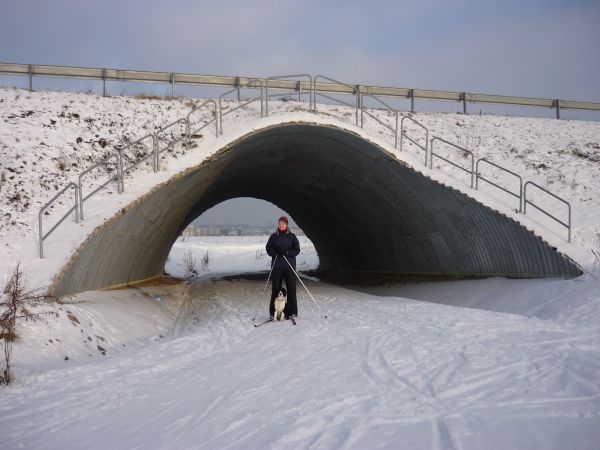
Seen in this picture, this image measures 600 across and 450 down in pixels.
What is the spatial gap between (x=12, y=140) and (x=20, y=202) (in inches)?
104

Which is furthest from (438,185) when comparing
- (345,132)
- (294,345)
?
(294,345)

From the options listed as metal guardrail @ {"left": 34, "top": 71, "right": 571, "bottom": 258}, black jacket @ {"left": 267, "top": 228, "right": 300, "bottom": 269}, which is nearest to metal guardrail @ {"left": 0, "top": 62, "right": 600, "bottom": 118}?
metal guardrail @ {"left": 34, "top": 71, "right": 571, "bottom": 258}

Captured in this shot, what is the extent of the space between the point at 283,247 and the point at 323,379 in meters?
5.33

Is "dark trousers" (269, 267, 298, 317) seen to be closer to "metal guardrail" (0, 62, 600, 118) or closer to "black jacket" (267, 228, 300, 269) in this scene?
"black jacket" (267, 228, 300, 269)

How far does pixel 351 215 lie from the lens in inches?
795

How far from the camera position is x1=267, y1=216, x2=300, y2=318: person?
35.6ft

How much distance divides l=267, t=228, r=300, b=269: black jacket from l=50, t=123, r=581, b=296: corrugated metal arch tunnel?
3.27 meters

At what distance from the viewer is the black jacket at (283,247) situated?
1095 centimetres

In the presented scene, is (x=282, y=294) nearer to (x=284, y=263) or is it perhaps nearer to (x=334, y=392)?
(x=284, y=263)

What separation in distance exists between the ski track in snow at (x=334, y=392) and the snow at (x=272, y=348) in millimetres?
24

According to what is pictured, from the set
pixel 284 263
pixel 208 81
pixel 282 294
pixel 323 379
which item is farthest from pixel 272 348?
pixel 208 81

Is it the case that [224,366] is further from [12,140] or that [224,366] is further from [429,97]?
[429,97]

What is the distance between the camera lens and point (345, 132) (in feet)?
46.9

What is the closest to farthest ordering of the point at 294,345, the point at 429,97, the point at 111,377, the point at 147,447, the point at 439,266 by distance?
the point at 147,447 → the point at 111,377 → the point at 294,345 → the point at 439,266 → the point at 429,97
